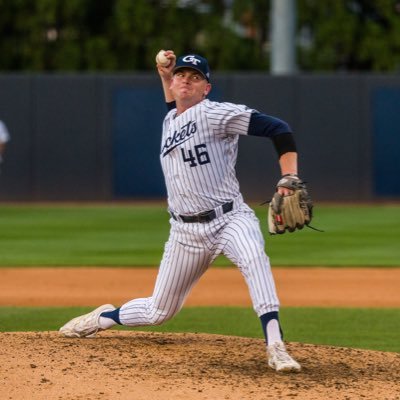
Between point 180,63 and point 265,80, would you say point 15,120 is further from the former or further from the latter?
point 180,63

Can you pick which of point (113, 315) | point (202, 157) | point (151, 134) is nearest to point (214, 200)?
point (202, 157)

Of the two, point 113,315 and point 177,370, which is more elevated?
point 113,315

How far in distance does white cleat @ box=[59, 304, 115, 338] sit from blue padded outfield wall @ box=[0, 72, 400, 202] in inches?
553

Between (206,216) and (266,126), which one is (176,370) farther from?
(266,126)

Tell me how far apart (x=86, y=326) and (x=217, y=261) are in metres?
6.09

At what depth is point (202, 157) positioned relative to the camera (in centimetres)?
627

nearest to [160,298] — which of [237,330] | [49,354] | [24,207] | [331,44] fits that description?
[49,354]

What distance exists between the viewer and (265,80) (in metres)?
21.1

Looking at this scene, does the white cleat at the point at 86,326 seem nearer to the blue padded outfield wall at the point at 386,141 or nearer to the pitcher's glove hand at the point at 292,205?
the pitcher's glove hand at the point at 292,205

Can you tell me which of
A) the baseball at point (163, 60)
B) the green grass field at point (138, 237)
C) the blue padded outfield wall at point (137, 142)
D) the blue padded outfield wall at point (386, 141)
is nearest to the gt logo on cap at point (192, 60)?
the baseball at point (163, 60)

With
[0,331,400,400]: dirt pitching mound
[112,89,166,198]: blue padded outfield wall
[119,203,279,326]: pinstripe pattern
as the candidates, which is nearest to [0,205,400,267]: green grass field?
[112,89,166,198]: blue padded outfield wall

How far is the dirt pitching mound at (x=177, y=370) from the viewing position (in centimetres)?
568

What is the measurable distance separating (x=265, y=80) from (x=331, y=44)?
457 centimetres

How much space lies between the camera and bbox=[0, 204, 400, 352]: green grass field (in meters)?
8.42
